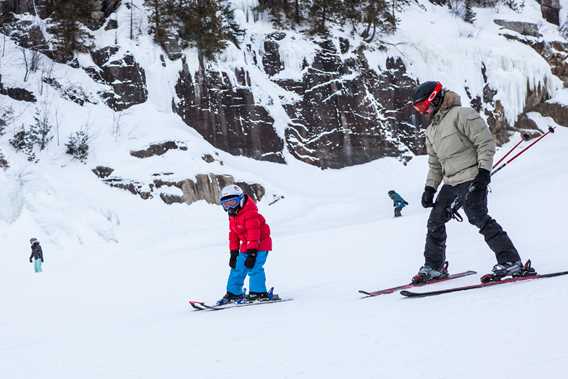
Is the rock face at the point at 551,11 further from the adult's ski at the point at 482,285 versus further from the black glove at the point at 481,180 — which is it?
the adult's ski at the point at 482,285

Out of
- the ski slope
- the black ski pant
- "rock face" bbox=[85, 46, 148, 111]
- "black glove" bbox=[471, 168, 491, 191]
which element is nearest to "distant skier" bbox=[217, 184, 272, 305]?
the ski slope

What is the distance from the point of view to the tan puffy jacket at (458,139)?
4.78 meters

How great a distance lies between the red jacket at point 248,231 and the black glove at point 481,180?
2.39m

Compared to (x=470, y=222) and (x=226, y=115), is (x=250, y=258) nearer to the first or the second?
(x=470, y=222)

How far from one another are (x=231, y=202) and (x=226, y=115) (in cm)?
1973

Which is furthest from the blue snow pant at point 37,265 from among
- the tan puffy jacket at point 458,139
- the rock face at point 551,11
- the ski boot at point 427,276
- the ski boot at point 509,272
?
the rock face at point 551,11

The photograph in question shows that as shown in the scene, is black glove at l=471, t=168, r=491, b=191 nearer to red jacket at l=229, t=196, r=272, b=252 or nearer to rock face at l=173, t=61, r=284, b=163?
red jacket at l=229, t=196, r=272, b=252

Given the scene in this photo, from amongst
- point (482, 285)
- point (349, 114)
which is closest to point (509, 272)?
point (482, 285)

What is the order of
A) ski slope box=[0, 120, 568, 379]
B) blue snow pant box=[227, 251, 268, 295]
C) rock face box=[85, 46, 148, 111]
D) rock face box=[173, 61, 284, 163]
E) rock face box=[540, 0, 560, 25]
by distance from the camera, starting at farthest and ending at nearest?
1. rock face box=[540, 0, 560, 25]
2. rock face box=[173, 61, 284, 163]
3. rock face box=[85, 46, 148, 111]
4. blue snow pant box=[227, 251, 268, 295]
5. ski slope box=[0, 120, 568, 379]

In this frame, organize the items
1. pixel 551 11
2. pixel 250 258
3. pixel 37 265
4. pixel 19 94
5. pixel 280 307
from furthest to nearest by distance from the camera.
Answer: pixel 551 11 → pixel 19 94 → pixel 37 265 → pixel 250 258 → pixel 280 307

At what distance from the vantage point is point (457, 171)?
4.99 meters

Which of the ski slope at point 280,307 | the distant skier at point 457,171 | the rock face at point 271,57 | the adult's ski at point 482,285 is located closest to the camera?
the ski slope at point 280,307

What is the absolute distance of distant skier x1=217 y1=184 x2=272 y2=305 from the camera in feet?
19.5

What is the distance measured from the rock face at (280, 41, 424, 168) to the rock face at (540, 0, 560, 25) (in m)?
15.2
